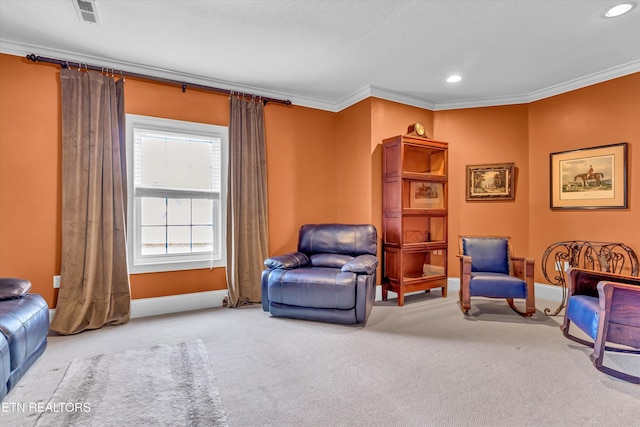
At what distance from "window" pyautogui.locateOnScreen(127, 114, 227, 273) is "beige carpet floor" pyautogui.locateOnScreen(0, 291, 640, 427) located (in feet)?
2.50

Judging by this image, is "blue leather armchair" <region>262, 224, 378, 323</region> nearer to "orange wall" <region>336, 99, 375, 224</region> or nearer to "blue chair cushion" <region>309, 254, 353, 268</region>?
"blue chair cushion" <region>309, 254, 353, 268</region>

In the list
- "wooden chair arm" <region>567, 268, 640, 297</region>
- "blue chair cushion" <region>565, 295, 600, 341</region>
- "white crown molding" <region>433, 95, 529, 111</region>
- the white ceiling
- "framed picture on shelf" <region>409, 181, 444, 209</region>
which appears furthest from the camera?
"white crown molding" <region>433, 95, 529, 111</region>

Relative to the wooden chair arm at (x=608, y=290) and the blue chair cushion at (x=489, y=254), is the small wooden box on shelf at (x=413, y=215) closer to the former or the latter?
the blue chair cushion at (x=489, y=254)

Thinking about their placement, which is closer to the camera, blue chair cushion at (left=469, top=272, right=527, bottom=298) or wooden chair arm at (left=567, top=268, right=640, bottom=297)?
wooden chair arm at (left=567, top=268, right=640, bottom=297)

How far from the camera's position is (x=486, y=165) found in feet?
16.0

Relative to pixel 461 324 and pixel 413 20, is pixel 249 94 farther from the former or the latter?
pixel 461 324

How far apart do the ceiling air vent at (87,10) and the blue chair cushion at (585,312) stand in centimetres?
461

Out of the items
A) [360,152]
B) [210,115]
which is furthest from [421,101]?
[210,115]

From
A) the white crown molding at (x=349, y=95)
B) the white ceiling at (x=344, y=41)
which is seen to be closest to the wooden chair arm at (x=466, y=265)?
the white ceiling at (x=344, y=41)

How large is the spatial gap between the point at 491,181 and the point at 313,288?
318 centimetres

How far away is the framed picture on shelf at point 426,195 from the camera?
4.54 metres

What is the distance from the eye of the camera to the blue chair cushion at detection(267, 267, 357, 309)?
11.1 feet

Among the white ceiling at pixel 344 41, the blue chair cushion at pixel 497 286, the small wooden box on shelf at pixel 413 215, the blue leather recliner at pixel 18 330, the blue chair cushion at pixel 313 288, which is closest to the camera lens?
the blue leather recliner at pixel 18 330

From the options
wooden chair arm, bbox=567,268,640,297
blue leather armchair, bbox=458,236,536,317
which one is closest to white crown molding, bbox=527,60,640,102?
blue leather armchair, bbox=458,236,536,317
